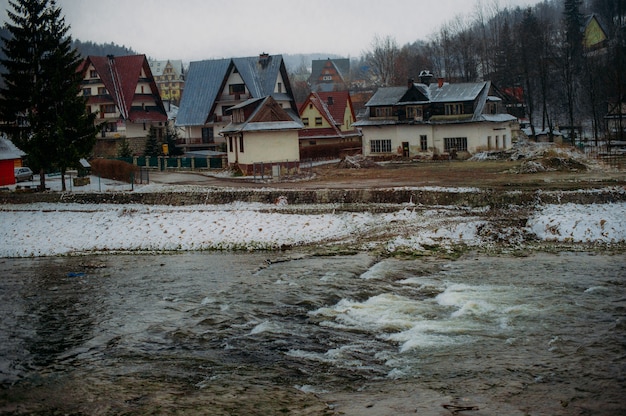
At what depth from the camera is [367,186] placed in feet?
129

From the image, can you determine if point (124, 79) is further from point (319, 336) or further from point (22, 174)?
point (319, 336)

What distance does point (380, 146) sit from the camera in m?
67.2

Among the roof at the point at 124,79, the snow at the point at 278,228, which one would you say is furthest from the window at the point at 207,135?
the snow at the point at 278,228

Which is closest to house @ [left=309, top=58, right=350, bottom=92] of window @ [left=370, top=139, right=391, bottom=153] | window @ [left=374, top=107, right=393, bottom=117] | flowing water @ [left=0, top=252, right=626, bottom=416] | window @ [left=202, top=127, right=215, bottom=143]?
window @ [left=202, top=127, right=215, bottom=143]

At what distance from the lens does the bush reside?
4734 centimetres

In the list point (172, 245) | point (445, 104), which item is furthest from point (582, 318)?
point (445, 104)

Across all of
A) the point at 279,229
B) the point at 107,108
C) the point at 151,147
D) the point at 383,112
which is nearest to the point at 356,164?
the point at 383,112

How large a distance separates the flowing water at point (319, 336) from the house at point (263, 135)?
94.0 ft

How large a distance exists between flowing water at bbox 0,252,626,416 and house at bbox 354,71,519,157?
41411 mm

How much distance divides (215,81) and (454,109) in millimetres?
26037

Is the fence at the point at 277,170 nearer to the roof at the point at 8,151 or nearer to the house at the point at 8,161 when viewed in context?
the roof at the point at 8,151

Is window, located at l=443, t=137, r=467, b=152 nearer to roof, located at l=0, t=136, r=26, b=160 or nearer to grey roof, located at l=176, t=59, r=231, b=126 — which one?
grey roof, located at l=176, t=59, r=231, b=126

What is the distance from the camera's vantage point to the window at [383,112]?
2625 inches

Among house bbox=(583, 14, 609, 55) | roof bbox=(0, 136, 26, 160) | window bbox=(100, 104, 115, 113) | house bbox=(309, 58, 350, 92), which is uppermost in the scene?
house bbox=(309, 58, 350, 92)
